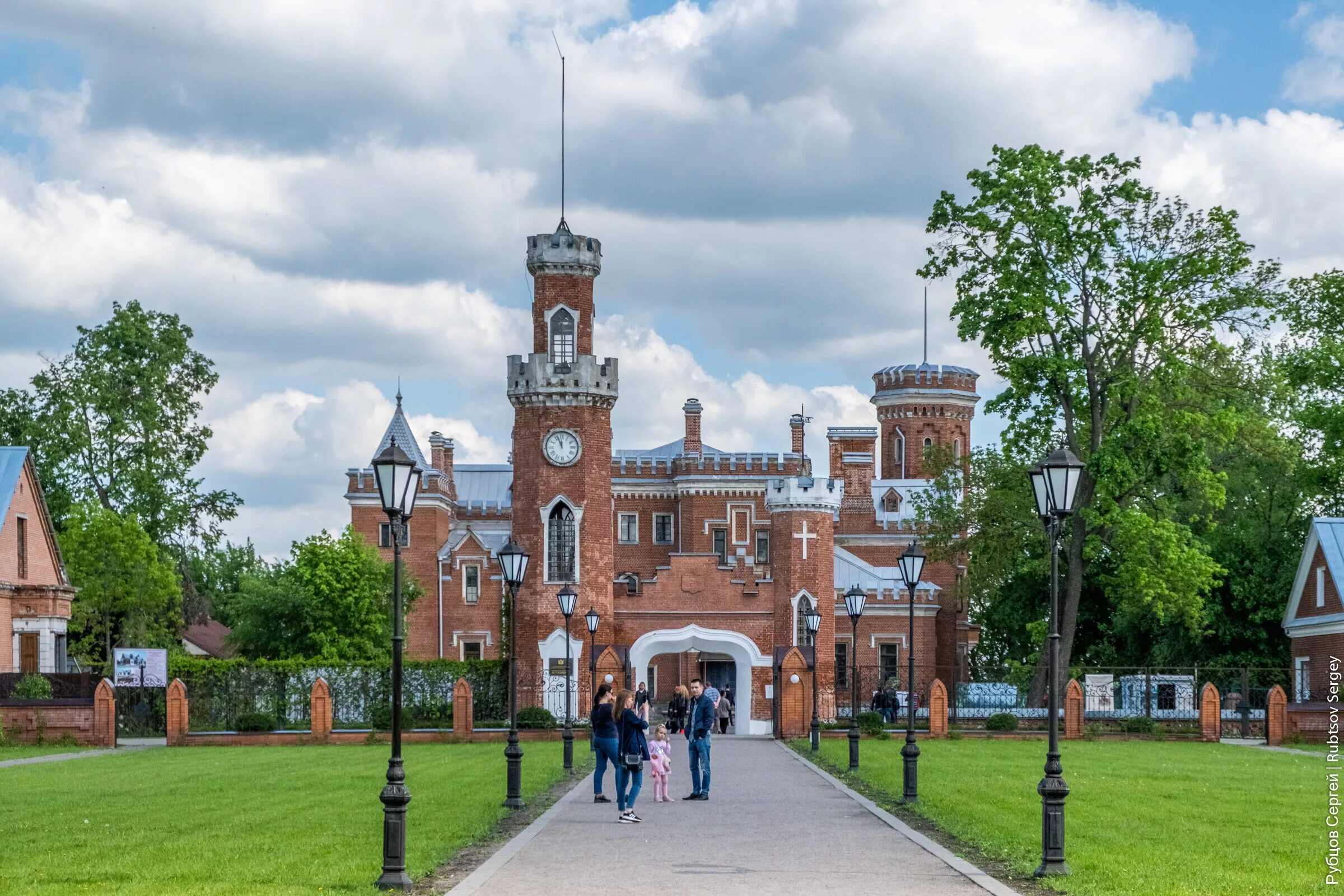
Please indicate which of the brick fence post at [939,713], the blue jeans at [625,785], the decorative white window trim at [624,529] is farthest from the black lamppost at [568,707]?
the decorative white window trim at [624,529]

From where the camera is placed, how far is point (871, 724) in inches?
1631

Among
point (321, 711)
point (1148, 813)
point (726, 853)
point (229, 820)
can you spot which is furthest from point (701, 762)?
point (321, 711)

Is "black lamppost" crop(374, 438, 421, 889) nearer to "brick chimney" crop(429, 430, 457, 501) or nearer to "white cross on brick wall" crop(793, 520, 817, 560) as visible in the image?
"white cross on brick wall" crop(793, 520, 817, 560)

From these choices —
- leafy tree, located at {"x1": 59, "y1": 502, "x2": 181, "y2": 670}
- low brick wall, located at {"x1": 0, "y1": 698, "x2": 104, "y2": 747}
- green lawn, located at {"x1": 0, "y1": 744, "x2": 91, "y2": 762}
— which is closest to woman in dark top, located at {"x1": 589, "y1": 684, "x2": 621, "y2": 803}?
green lawn, located at {"x1": 0, "y1": 744, "x2": 91, "y2": 762}

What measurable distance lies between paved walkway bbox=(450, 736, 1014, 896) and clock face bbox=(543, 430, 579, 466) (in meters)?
25.9

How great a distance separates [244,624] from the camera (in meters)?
55.4

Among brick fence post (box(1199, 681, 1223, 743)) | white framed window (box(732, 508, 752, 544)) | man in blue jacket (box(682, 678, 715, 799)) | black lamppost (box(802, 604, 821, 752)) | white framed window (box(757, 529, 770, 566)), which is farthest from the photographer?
white framed window (box(757, 529, 770, 566))

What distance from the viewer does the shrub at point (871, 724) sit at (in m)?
41.3

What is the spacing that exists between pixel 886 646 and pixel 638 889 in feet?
164

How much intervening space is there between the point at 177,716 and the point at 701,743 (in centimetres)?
2027

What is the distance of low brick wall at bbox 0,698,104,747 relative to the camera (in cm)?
3806

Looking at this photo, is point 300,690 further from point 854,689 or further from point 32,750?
point 854,689

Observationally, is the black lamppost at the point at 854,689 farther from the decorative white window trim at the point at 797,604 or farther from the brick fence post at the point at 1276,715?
the brick fence post at the point at 1276,715

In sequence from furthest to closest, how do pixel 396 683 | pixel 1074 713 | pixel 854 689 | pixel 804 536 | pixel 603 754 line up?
pixel 804 536 < pixel 1074 713 < pixel 854 689 < pixel 603 754 < pixel 396 683
